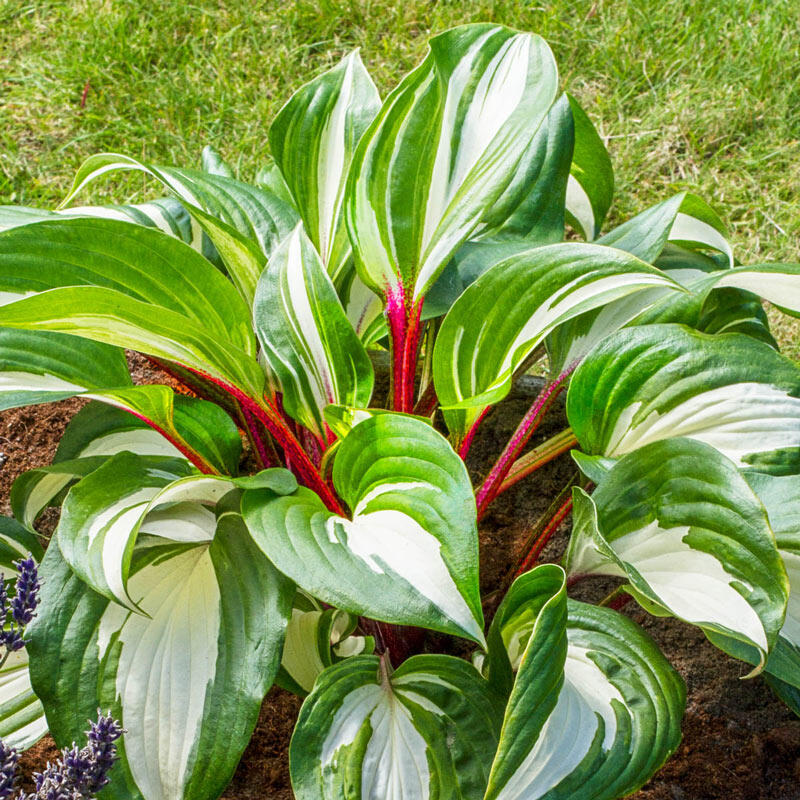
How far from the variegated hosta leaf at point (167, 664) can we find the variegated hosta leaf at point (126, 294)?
0.22 m

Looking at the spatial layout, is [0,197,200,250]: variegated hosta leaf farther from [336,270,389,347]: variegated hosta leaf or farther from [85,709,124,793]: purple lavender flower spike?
[85,709,124,793]: purple lavender flower spike

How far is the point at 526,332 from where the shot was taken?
1.08m

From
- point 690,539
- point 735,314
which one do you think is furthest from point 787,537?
point 735,314

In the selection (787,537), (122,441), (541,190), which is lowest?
(787,537)

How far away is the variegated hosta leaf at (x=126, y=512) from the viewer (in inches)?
35.9

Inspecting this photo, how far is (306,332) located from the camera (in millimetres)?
1130

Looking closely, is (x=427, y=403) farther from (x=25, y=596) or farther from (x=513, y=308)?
(x=25, y=596)

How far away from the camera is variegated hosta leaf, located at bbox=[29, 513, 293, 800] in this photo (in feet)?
3.19

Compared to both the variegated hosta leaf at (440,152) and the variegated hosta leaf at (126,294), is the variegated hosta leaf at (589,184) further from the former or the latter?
the variegated hosta leaf at (126,294)

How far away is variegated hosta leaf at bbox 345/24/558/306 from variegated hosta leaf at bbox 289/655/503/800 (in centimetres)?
46

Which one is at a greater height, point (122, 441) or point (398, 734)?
point (122, 441)

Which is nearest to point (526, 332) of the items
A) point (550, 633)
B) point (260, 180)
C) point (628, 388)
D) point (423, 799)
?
point (628, 388)

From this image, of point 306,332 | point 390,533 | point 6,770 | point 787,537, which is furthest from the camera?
point 306,332

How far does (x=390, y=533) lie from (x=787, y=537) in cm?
42
